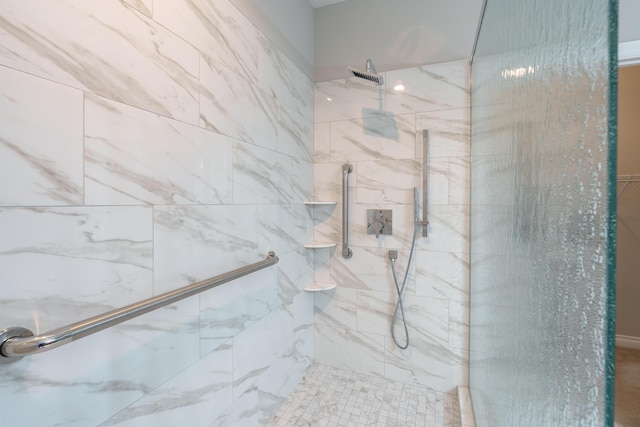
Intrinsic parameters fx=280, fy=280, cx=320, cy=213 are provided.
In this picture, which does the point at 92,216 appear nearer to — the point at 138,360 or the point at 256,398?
the point at 138,360

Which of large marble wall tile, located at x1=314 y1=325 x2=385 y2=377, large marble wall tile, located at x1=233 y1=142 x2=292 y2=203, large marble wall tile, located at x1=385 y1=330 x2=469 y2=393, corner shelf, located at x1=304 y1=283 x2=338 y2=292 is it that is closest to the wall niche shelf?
large marble wall tile, located at x1=233 y1=142 x2=292 y2=203

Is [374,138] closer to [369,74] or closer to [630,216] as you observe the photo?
[369,74]

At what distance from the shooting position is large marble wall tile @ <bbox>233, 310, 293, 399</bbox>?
120 centimetres

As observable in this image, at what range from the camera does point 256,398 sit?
1.31 metres

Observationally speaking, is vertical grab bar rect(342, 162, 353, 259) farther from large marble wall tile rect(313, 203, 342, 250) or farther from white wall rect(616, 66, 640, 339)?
white wall rect(616, 66, 640, 339)

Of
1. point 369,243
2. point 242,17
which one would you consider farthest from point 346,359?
point 242,17

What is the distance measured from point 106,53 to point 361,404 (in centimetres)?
186

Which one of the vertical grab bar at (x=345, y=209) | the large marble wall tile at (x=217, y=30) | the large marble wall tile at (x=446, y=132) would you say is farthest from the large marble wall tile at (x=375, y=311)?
the large marble wall tile at (x=217, y=30)

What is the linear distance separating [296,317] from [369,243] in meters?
0.64

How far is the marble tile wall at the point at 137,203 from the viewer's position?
582 millimetres

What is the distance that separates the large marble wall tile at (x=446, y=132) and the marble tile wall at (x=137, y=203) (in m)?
0.87

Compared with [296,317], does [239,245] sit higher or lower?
higher

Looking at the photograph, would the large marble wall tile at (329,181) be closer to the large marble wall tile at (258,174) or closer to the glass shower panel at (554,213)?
the large marble wall tile at (258,174)

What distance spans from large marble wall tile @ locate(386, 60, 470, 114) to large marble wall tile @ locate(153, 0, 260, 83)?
2.82 feet
